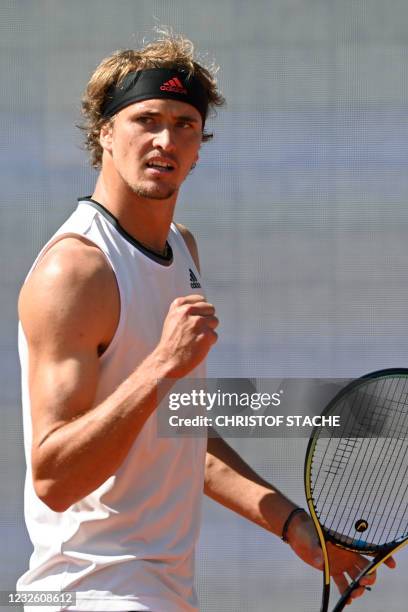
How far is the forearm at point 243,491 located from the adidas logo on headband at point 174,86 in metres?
0.51

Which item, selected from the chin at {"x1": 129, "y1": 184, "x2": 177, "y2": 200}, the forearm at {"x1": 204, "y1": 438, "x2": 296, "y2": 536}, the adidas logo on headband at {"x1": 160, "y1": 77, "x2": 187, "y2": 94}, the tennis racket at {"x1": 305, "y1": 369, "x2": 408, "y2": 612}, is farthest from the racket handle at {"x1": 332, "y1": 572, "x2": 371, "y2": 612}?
the adidas logo on headband at {"x1": 160, "y1": 77, "x2": 187, "y2": 94}

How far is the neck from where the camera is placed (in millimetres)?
1539

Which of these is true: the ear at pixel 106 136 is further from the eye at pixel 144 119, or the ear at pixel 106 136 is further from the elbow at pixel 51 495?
the elbow at pixel 51 495

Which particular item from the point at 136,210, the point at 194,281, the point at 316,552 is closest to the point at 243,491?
the point at 316,552

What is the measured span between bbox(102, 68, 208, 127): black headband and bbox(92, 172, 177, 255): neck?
0.41 ft

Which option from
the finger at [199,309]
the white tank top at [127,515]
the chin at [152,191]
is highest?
the chin at [152,191]

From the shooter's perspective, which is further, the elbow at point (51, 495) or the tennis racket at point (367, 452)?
the tennis racket at point (367, 452)

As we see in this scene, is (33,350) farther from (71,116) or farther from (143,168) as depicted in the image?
(71,116)

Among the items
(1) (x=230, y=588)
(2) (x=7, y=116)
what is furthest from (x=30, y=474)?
(2) (x=7, y=116)

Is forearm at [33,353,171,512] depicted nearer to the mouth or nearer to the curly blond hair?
the mouth

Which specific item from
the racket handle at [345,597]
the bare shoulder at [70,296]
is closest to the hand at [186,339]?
the bare shoulder at [70,296]

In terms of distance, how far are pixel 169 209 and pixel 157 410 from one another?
0.32 metres

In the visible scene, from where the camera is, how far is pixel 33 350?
1349 mm

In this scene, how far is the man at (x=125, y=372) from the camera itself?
1.29 meters
